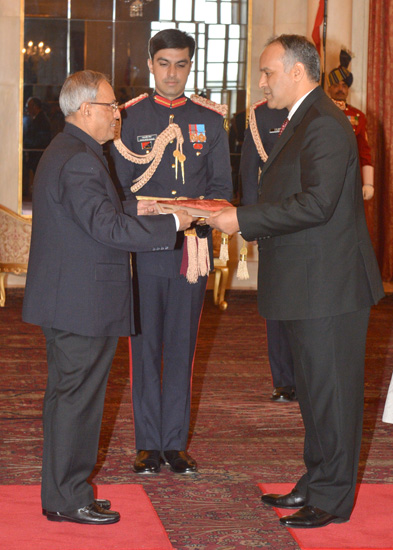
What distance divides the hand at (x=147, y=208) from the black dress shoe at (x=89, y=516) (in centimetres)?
109

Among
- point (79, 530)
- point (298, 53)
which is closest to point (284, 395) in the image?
point (79, 530)

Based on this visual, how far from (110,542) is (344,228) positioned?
1.28 metres

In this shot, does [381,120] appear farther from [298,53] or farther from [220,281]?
[298,53]

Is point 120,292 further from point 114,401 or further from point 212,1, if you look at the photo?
point 212,1

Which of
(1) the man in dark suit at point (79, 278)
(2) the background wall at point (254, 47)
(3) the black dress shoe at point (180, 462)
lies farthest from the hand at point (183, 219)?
(2) the background wall at point (254, 47)

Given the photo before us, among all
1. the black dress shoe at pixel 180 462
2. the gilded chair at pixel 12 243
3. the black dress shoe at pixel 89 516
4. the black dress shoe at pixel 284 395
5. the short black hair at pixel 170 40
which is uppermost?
the short black hair at pixel 170 40

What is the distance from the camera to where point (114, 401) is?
4660mm

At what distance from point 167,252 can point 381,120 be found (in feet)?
19.6

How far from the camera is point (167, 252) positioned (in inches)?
138

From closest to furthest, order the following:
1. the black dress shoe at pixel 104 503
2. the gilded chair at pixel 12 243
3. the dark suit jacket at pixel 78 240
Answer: the dark suit jacket at pixel 78 240 → the black dress shoe at pixel 104 503 → the gilded chair at pixel 12 243

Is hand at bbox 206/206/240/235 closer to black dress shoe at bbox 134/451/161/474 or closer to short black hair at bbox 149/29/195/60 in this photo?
short black hair at bbox 149/29/195/60

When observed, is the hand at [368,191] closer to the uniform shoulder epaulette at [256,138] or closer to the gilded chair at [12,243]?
the uniform shoulder epaulette at [256,138]

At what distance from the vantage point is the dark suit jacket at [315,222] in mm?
2729

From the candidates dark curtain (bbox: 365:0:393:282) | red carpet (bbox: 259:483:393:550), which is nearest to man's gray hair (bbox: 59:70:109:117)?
red carpet (bbox: 259:483:393:550)
